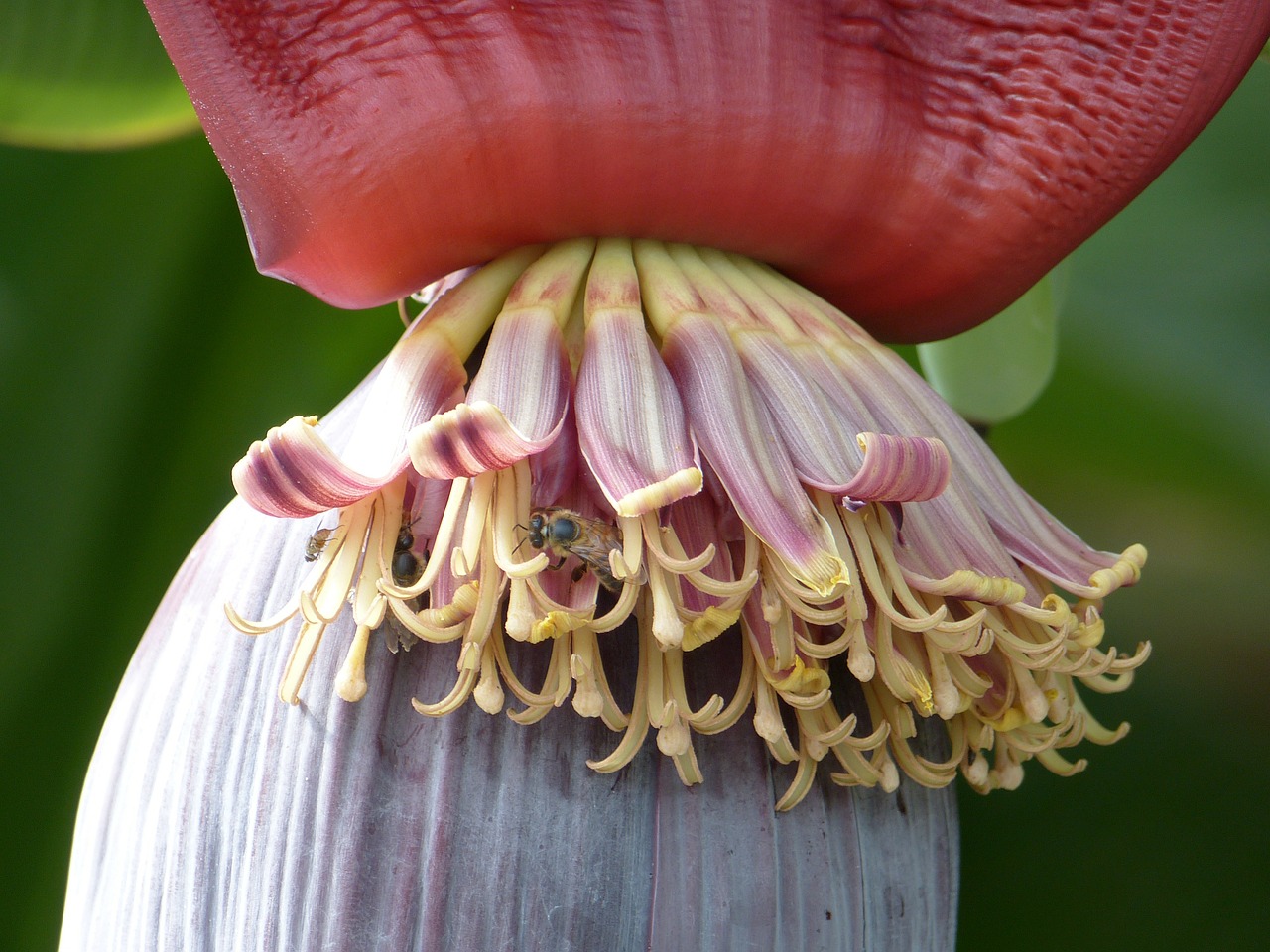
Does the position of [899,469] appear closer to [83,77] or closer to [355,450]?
[355,450]

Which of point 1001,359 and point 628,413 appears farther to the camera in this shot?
Answer: point 1001,359

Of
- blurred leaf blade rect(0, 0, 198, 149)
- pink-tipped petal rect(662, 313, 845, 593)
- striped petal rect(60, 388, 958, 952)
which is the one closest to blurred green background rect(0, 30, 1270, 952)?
blurred leaf blade rect(0, 0, 198, 149)

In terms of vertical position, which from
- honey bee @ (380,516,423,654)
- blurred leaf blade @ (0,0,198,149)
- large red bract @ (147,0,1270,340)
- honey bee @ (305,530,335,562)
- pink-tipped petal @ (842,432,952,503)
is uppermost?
blurred leaf blade @ (0,0,198,149)

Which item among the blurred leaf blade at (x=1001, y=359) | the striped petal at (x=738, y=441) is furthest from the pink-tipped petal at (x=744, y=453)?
the blurred leaf blade at (x=1001, y=359)

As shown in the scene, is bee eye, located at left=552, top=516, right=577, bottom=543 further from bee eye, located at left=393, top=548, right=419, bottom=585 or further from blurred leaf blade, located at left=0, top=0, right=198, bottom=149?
A: blurred leaf blade, located at left=0, top=0, right=198, bottom=149

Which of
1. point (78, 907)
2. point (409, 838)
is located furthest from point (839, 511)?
point (78, 907)

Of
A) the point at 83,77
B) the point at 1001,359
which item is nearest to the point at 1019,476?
the point at 1001,359

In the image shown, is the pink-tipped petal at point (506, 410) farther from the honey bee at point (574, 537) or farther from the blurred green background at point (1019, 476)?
the blurred green background at point (1019, 476)
